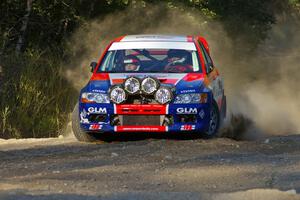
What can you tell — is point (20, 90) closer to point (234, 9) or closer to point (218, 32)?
point (218, 32)

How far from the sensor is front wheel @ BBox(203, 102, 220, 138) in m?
12.9

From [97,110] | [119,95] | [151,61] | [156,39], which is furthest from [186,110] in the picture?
[156,39]

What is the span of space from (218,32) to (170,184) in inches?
598

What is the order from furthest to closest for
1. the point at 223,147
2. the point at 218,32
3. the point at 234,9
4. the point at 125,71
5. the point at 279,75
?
the point at 279,75 → the point at 234,9 → the point at 218,32 → the point at 125,71 → the point at 223,147

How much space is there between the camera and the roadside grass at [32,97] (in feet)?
54.3

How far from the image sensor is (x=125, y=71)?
43.5 feet

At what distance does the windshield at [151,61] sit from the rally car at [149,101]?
Result: 0.01m

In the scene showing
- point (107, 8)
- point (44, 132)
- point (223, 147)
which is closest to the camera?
point (223, 147)

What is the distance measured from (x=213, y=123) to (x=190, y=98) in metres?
0.78

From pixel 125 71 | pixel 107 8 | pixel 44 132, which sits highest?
pixel 107 8

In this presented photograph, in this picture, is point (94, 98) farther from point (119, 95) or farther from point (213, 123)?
point (213, 123)

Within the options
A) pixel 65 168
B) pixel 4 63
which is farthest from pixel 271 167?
pixel 4 63

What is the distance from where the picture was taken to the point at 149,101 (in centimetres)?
1250

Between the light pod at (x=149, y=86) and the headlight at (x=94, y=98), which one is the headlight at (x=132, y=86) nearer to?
the light pod at (x=149, y=86)
